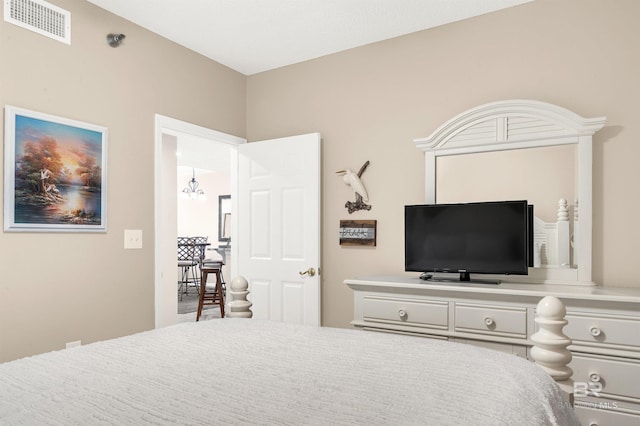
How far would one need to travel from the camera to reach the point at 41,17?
257 centimetres

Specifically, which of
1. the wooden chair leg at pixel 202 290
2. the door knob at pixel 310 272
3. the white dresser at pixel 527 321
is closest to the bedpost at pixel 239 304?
the white dresser at pixel 527 321

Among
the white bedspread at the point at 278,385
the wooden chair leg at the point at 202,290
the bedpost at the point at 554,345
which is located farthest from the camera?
the wooden chair leg at the point at 202,290

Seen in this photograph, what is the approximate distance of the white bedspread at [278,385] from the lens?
37.2 inches

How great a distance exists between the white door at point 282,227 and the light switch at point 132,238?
1021 mm

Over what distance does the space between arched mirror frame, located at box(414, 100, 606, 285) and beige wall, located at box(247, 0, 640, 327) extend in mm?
82

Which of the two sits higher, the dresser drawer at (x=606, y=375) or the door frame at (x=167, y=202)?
the door frame at (x=167, y=202)

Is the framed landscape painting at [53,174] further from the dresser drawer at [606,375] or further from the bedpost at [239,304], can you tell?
the dresser drawer at [606,375]

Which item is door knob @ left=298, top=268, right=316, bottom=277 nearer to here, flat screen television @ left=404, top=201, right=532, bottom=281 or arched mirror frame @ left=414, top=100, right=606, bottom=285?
flat screen television @ left=404, top=201, right=532, bottom=281

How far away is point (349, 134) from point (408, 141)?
526 millimetres

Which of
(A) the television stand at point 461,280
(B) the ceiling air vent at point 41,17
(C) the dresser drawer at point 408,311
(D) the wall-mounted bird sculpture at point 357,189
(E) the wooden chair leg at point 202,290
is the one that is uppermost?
(B) the ceiling air vent at point 41,17

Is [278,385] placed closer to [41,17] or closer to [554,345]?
[554,345]

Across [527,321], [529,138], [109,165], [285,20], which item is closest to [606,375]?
[527,321]

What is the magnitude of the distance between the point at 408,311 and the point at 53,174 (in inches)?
91.8

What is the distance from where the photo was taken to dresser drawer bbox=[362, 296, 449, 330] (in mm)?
2688
